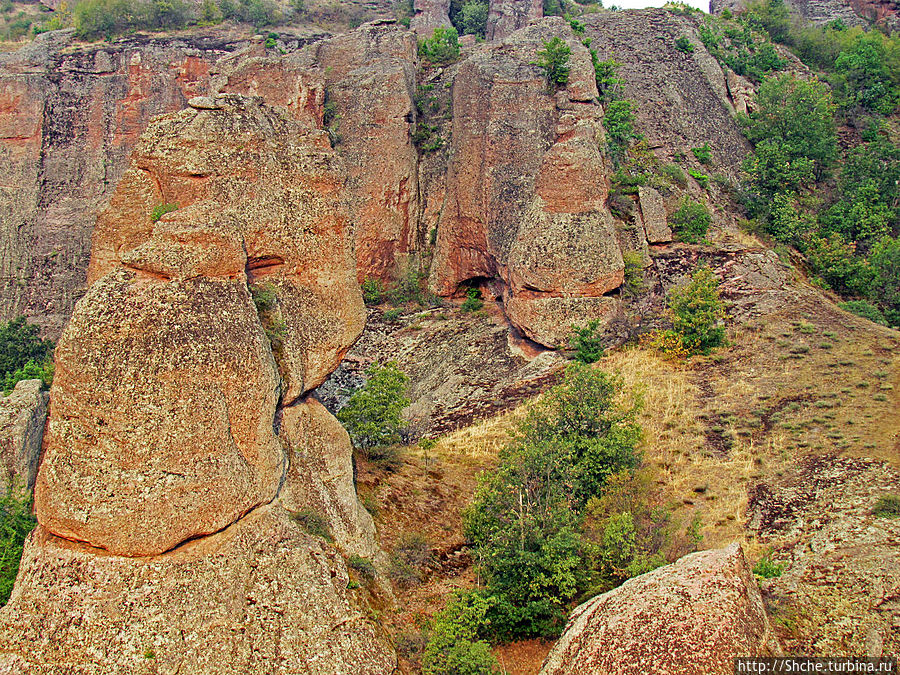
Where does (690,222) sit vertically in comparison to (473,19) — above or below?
below

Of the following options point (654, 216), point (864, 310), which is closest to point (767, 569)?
point (864, 310)

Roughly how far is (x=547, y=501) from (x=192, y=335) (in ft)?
25.3

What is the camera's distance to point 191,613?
37.2 feet

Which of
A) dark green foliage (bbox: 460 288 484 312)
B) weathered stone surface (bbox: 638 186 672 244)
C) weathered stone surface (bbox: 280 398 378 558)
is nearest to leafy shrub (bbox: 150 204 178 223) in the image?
weathered stone surface (bbox: 280 398 378 558)

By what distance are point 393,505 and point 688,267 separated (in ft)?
61.8

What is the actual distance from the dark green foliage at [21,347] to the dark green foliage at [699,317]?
26226 mm

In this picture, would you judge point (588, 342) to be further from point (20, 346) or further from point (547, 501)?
point (20, 346)

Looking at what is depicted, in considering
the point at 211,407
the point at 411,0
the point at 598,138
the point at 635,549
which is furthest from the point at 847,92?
the point at 211,407

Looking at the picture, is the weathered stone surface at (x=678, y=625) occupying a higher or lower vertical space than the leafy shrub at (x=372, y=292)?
higher

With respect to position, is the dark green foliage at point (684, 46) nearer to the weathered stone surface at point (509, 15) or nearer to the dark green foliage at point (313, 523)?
the weathered stone surface at point (509, 15)

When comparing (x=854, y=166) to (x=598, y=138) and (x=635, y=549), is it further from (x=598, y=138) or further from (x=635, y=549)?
(x=635, y=549)

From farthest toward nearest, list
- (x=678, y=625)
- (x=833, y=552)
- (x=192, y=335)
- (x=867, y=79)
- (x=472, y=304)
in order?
(x=867, y=79) < (x=472, y=304) < (x=833, y=552) < (x=192, y=335) < (x=678, y=625)

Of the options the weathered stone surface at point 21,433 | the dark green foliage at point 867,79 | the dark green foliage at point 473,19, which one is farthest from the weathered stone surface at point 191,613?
the dark green foliage at point 473,19

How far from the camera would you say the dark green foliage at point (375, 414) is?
21578 mm
